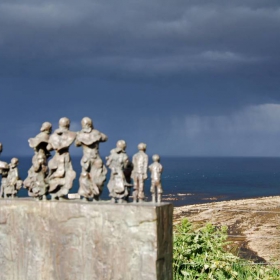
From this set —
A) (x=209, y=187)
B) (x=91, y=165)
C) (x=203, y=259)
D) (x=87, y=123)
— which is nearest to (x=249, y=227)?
(x=203, y=259)

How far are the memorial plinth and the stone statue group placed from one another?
202mm

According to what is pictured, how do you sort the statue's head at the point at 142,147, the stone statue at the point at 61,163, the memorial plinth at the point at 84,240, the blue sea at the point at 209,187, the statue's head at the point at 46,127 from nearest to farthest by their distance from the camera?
1. the memorial plinth at the point at 84,240
2. the statue's head at the point at 142,147
3. the stone statue at the point at 61,163
4. the statue's head at the point at 46,127
5. the blue sea at the point at 209,187

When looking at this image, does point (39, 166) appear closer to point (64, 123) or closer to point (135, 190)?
point (64, 123)

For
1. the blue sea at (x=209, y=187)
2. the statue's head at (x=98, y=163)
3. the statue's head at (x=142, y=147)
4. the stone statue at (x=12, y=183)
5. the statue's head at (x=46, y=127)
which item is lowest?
the stone statue at (x=12, y=183)

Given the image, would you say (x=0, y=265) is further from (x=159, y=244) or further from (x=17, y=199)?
(x=159, y=244)

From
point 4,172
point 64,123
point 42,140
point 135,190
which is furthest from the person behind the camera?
point 4,172

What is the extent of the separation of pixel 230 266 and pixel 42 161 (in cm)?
407

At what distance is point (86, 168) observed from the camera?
275 inches

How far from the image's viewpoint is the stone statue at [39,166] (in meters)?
7.35

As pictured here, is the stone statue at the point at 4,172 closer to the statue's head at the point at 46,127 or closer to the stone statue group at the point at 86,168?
the stone statue group at the point at 86,168

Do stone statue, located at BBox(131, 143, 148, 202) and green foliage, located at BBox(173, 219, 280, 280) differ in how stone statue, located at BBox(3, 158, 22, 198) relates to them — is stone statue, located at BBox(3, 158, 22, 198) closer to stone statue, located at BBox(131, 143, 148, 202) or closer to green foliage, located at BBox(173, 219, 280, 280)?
stone statue, located at BBox(131, 143, 148, 202)

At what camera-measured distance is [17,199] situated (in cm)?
752

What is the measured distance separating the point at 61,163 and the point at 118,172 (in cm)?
91

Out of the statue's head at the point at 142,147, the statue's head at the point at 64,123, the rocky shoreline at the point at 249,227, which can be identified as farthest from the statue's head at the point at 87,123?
the rocky shoreline at the point at 249,227
